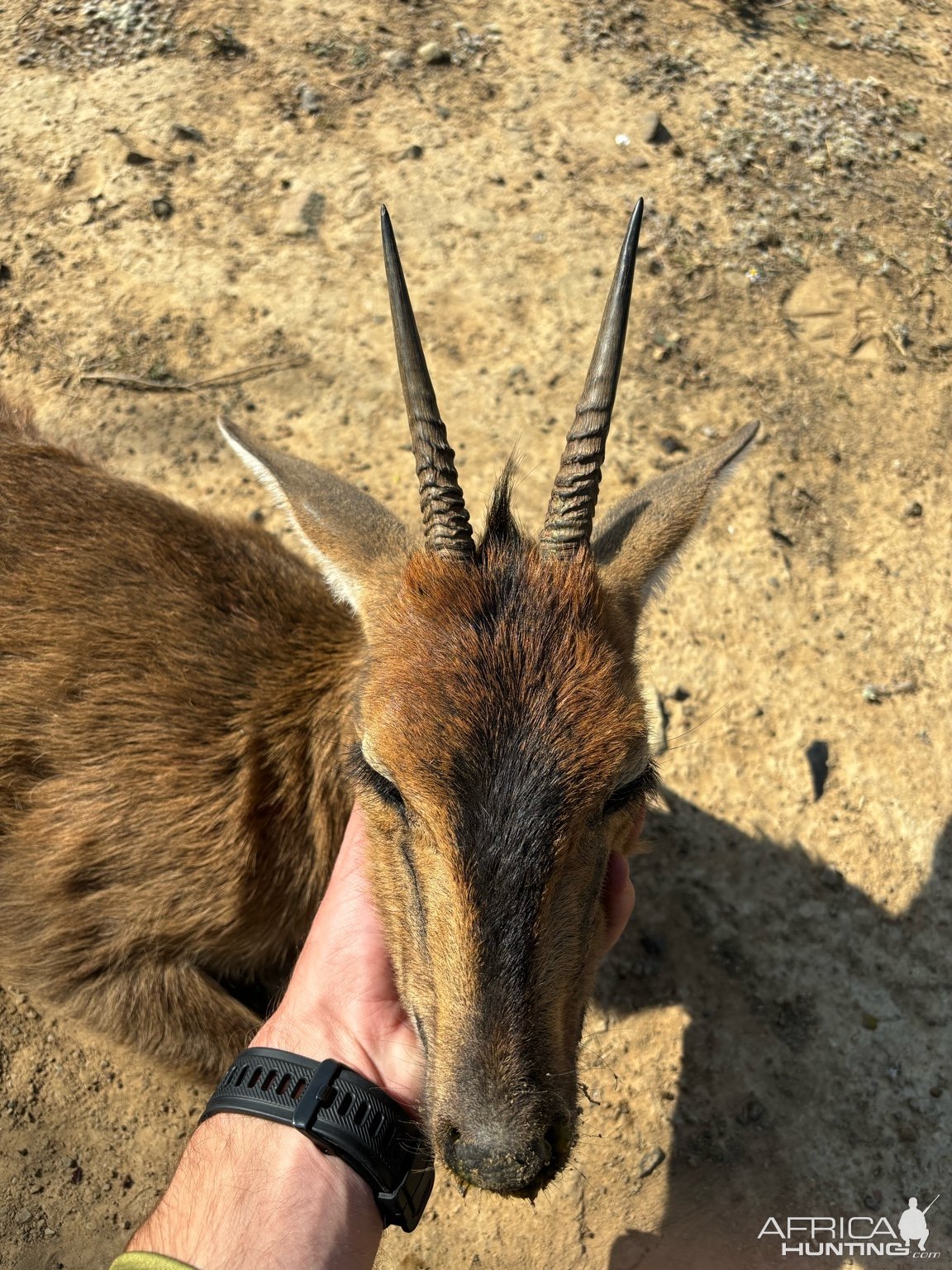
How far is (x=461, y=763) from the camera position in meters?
2.81

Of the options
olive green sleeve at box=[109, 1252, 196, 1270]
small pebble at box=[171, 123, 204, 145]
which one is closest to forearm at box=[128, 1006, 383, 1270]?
olive green sleeve at box=[109, 1252, 196, 1270]

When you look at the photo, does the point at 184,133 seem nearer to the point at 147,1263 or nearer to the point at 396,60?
the point at 396,60

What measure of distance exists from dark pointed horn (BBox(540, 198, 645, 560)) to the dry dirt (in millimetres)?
2302

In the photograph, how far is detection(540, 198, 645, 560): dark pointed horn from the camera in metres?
3.28

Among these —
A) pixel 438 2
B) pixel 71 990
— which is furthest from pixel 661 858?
pixel 438 2

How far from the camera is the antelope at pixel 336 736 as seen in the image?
9.12ft

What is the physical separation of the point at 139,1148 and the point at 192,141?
649cm

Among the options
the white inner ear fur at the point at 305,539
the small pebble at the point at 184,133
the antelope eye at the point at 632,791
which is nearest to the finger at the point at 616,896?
the antelope eye at the point at 632,791

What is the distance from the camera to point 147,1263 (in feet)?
9.40

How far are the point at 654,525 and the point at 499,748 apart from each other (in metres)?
1.34

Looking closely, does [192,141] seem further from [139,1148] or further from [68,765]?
[139,1148]

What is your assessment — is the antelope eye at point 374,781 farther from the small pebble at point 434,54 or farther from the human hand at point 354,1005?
the small pebble at point 434,54

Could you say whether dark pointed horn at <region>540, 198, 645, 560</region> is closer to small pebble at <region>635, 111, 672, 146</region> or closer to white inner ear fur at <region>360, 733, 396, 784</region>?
white inner ear fur at <region>360, 733, 396, 784</region>

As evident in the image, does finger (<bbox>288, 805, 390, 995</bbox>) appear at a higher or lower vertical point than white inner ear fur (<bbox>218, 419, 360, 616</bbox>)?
lower
